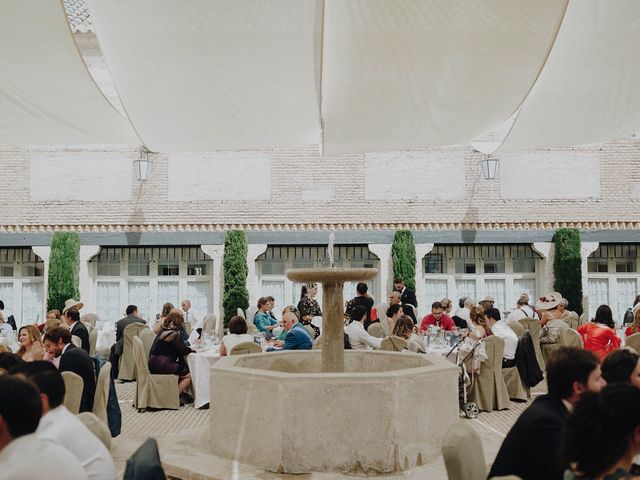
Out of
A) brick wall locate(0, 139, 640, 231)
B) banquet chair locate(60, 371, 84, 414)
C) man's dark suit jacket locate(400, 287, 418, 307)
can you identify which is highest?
brick wall locate(0, 139, 640, 231)

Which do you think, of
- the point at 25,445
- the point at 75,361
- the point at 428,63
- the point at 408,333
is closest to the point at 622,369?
the point at 25,445

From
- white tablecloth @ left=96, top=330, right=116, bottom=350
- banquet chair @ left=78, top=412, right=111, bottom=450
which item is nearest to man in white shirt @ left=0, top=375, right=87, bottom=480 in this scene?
banquet chair @ left=78, top=412, right=111, bottom=450

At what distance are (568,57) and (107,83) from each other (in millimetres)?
12111

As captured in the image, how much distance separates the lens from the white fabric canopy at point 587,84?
8.88 meters

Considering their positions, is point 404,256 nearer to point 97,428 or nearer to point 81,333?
point 81,333

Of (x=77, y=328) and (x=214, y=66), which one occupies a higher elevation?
(x=214, y=66)

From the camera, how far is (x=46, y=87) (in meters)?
9.76

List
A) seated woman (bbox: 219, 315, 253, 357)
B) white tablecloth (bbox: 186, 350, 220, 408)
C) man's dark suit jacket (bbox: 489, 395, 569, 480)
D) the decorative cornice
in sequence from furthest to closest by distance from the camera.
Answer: the decorative cornice < white tablecloth (bbox: 186, 350, 220, 408) < seated woman (bbox: 219, 315, 253, 357) < man's dark suit jacket (bbox: 489, 395, 569, 480)

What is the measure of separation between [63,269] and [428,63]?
1082 centimetres

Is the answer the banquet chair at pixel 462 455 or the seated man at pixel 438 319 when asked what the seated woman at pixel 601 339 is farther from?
the banquet chair at pixel 462 455

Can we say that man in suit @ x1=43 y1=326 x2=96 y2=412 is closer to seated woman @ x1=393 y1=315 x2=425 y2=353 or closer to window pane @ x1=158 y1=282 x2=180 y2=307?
seated woman @ x1=393 y1=315 x2=425 y2=353

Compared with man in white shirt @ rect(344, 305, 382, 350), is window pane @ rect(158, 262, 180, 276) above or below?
above

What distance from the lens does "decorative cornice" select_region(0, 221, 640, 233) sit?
701 inches

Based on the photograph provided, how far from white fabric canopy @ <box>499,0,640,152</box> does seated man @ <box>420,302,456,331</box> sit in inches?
121
